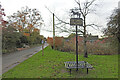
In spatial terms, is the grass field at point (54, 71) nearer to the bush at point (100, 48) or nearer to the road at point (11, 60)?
the road at point (11, 60)

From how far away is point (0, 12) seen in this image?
511 inches

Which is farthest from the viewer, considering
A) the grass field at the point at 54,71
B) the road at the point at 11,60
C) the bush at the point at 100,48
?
the bush at the point at 100,48

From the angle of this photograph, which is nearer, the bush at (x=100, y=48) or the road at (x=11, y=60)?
the road at (x=11, y=60)

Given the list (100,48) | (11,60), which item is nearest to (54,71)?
(11,60)

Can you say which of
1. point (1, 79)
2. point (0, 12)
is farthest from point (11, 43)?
point (1, 79)

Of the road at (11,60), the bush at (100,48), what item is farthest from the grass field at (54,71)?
the bush at (100,48)

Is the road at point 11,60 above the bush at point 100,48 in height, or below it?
below

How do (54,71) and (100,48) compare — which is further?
(100,48)

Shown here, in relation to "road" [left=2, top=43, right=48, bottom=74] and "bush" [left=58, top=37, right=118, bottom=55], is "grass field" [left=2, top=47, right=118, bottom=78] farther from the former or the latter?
"bush" [left=58, top=37, right=118, bottom=55]

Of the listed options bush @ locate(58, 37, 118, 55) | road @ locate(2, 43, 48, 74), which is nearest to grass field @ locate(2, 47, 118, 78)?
road @ locate(2, 43, 48, 74)

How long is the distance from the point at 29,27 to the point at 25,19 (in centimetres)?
229

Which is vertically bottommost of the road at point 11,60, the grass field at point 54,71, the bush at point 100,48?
the road at point 11,60

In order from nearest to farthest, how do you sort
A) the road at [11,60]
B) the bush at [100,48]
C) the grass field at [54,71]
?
the grass field at [54,71], the road at [11,60], the bush at [100,48]

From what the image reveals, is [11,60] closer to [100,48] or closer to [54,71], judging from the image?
[54,71]
